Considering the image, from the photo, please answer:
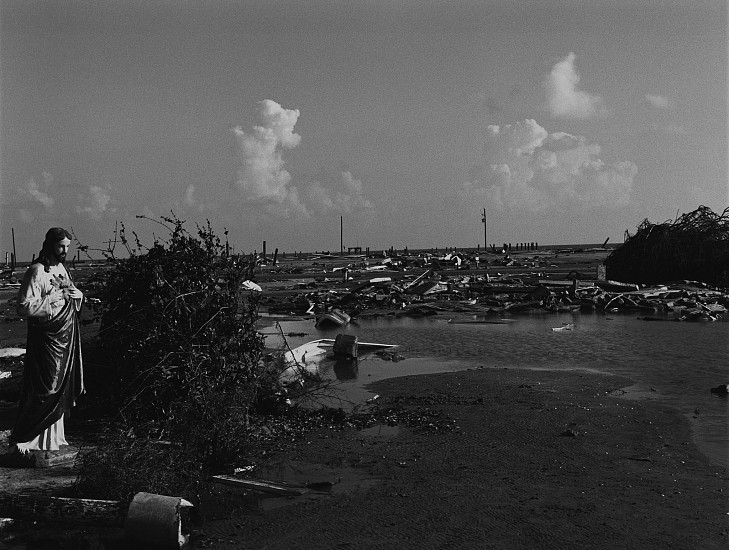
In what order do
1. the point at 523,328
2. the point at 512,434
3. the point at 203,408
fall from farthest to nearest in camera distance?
the point at 523,328
the point at 512,434
the point at 203,408

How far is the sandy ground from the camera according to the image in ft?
19.7

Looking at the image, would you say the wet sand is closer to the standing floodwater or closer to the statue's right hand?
the standing floodwater

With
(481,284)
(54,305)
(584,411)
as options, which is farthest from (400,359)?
(481,284)

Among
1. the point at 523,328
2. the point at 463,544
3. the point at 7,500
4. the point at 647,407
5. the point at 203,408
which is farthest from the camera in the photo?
the point at 523,328

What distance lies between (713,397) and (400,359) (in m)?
7.08

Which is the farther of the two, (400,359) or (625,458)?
(400,359)

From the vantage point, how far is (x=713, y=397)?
11602 mm

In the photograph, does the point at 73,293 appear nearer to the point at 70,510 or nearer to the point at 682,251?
the point at 70,510

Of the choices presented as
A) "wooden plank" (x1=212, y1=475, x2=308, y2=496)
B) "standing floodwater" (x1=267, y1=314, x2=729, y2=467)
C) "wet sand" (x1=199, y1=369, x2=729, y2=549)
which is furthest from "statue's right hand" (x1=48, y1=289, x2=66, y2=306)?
"standing floodwater" (x1=267, y1=314, x2=729, y2=467)

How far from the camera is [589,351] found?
17312 millimetres

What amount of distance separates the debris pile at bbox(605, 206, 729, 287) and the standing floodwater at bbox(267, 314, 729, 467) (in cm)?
1164

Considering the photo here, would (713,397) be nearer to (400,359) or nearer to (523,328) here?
(400,359)

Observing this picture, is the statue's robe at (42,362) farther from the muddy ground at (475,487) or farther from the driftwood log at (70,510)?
the driftwood log at (70,510)

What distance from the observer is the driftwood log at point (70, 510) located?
20.1 ft
